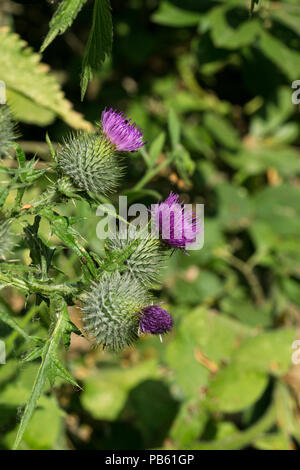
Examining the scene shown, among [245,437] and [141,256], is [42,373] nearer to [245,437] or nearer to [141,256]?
[141,256]

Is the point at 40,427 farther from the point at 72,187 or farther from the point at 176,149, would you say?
the point at 176,149

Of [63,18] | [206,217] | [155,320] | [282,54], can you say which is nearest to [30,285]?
[155,320]

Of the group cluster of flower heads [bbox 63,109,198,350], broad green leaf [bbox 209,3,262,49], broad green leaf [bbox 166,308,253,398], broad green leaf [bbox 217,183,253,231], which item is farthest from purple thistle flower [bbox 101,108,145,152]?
broad green leaf [bbox 217,183,253,231]

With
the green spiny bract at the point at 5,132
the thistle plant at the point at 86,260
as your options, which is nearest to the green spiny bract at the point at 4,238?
the thistle plant at the point at 86,260

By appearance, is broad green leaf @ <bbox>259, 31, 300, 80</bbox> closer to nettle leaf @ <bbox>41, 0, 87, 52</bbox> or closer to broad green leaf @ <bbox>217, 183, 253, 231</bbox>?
broad green leaf @ <bbox>217, 183, 253, 231</bbox>

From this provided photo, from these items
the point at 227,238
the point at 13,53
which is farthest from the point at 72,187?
the point at 227,238

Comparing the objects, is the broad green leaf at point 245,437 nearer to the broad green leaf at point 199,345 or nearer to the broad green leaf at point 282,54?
the broad green leaf at point 199,345
